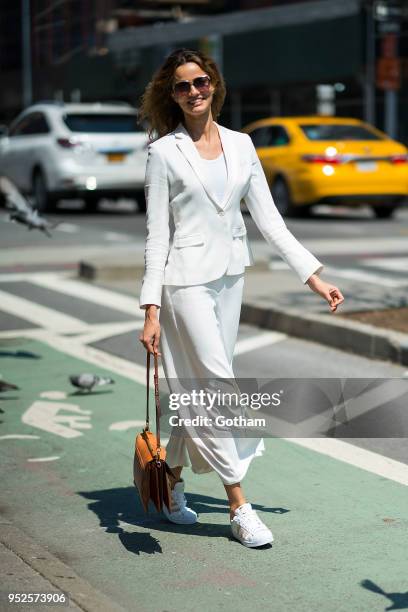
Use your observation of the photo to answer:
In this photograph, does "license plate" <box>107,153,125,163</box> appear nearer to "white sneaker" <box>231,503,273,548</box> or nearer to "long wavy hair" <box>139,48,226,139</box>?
"long wavy hair" <box>139,48,226,139</box>

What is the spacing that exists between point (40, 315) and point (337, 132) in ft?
36.9

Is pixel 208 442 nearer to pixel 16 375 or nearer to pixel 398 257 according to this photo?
pixel 16 375

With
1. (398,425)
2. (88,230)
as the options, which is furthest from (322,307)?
(88,230)

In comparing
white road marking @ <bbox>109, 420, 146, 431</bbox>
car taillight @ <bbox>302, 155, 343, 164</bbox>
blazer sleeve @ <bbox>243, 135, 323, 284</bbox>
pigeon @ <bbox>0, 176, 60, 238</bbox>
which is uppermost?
blazer sleeve @ <bbox>243, 135, 323, 284</bbox>

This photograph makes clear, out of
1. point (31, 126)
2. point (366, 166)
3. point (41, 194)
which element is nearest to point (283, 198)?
point (366, 166)

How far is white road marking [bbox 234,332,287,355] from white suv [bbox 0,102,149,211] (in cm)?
1154

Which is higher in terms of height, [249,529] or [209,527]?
[249,529]

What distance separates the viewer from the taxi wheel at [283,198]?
21255 mm

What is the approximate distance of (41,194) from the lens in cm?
2266

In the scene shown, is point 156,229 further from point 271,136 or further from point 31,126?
point 31,126

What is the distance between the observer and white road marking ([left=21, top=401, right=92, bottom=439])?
281 inches

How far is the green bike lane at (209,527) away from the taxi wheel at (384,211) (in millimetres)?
15203

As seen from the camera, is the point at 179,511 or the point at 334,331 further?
the point at 334,331

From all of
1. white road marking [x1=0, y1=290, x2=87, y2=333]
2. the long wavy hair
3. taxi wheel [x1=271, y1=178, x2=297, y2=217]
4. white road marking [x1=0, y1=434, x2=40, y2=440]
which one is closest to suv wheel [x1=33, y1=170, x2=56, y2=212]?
taxi wheel [x1=271, y1=178, x2=297, y2=217]
